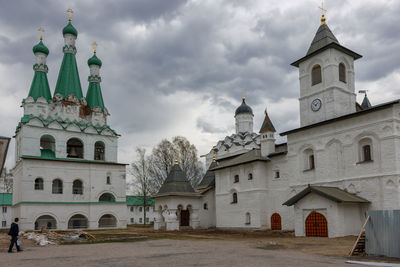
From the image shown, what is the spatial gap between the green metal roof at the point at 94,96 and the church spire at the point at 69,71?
1.42m

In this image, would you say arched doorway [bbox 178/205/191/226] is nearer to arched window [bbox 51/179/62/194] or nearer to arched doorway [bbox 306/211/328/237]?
arched window [bbox 51/179/62/194]

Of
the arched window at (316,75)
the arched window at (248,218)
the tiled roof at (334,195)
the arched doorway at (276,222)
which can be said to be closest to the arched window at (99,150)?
the arched window at (248,218)

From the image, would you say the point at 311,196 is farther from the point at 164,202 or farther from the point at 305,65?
the point at 164,202

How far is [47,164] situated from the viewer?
33.7 metres

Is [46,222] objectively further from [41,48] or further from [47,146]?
[41,48]

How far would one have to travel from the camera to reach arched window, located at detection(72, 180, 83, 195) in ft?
116

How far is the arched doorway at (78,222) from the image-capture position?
113 ft

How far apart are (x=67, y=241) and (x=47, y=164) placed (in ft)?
54.5

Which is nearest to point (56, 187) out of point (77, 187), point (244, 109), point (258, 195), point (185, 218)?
point (77, 187)

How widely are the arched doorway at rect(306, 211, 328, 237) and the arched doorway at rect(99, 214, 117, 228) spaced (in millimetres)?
21453

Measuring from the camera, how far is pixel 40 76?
36750mm

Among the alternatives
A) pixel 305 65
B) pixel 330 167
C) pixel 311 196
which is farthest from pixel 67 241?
pixel 305 65

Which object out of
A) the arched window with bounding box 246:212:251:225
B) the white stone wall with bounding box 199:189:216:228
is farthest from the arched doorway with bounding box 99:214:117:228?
the arched window with bounding box 246:212:251:225

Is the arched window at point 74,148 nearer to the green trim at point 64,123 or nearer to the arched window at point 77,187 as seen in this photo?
the green trim at point 64,123
